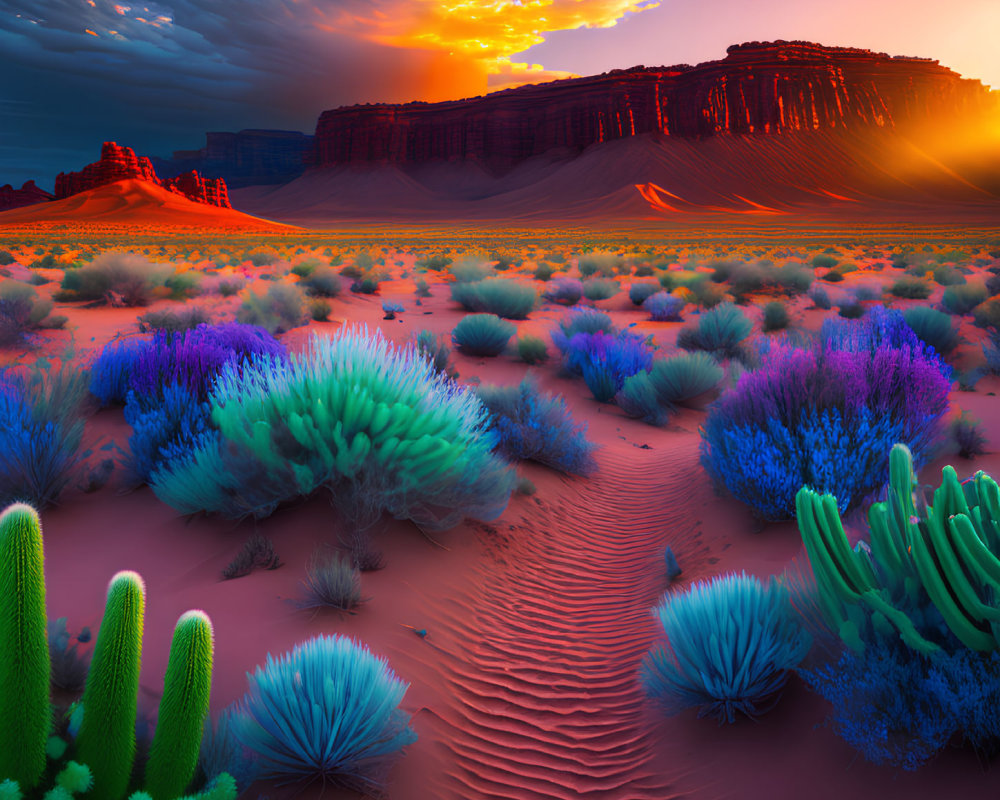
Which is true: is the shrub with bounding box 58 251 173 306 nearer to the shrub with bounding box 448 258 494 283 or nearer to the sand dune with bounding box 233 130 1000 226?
the shrub with bounding box 448 258 494 283

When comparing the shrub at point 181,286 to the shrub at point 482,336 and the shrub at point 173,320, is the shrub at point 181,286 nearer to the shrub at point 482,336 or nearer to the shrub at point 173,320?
the shrub at point 173,320

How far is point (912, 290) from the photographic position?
16.5 meters

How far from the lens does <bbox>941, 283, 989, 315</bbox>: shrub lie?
13.8 m

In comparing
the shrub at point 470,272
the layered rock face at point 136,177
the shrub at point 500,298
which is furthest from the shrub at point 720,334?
the layered rock face at point 136,177

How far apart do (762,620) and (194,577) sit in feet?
11.5

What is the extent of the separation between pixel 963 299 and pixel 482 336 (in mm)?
11471

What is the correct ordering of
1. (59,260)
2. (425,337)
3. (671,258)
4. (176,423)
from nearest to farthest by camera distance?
(176,423) → (425,337) → (59,260) → (671,258)

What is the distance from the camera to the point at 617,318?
1530cm

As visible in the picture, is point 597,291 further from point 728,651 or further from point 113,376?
point 728,651

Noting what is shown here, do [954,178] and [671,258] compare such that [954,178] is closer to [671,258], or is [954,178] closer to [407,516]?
[671,258]

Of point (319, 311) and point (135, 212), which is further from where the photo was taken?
point (135, 212)

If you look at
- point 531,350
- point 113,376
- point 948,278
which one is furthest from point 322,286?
point 948,278

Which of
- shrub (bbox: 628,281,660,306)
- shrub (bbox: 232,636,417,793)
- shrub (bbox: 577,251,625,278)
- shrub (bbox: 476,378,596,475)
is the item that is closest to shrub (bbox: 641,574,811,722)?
shrub (bbox: 232,636,417,793)

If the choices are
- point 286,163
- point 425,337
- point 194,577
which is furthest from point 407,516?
point 286,163
